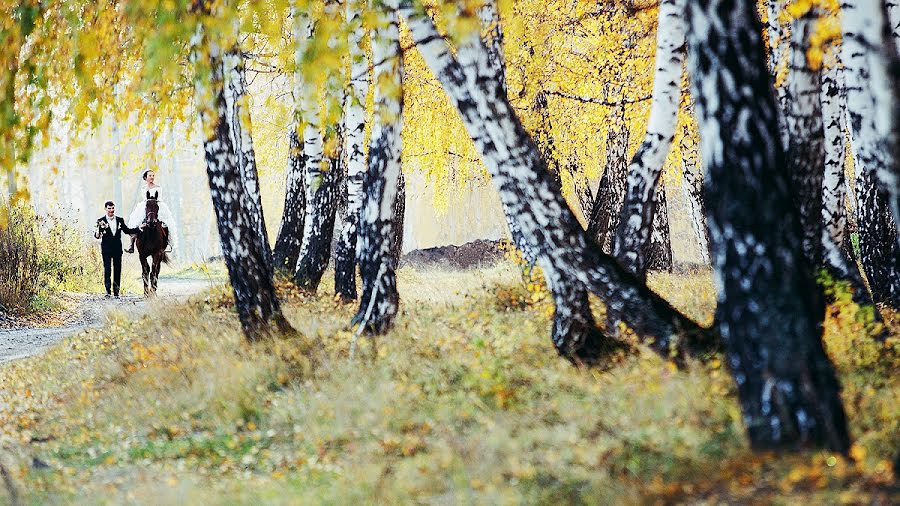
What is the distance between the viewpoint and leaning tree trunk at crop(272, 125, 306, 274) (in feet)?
37.7

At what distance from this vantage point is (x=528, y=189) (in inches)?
235

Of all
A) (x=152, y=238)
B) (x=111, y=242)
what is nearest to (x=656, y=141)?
(x=152, y=238)

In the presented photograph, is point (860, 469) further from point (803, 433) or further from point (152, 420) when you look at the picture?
point (152, 420)

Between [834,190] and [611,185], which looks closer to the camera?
[834,190]

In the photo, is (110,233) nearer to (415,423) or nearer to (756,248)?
(415,423)

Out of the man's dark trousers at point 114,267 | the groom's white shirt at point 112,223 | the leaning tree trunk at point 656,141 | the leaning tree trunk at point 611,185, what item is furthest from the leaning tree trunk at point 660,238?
the man's dark trousers at point 114,267

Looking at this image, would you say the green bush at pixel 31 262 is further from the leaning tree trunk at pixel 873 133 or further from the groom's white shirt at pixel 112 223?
the leaning tree trunk at pixel 873 133

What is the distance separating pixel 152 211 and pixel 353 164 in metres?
6.06

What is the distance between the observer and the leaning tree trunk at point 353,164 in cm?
966

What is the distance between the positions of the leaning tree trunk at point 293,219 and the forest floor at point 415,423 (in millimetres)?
2641

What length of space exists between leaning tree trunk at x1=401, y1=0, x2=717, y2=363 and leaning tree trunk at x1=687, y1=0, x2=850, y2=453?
1794 millimetres

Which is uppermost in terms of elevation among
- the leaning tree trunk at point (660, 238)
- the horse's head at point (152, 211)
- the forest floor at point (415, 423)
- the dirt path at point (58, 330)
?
the horse's head at point (152, 211)

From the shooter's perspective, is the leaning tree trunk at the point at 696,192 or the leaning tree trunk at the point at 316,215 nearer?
the leaning tree trunk at the point at 316,215

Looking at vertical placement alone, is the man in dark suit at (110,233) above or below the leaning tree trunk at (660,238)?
above
